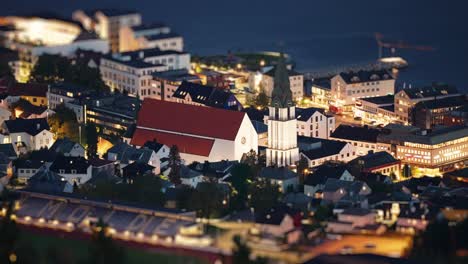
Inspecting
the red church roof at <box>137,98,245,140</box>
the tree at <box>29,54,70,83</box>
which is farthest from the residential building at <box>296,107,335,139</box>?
the tree at <box>29,54,70,83</box>

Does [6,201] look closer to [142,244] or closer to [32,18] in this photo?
[142,244]

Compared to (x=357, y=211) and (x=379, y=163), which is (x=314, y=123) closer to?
(x=379, y=163)

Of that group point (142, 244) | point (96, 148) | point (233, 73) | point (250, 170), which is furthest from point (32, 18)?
point (142, 244)

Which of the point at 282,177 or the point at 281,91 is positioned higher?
the point at 281,91

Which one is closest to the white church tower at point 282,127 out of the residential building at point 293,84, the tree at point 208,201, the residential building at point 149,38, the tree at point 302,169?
the tree at point 302,169

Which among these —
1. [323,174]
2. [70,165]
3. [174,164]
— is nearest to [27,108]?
[70,165]

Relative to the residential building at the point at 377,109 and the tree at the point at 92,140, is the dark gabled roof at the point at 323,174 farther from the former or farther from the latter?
the residential building at the point at 377,109
